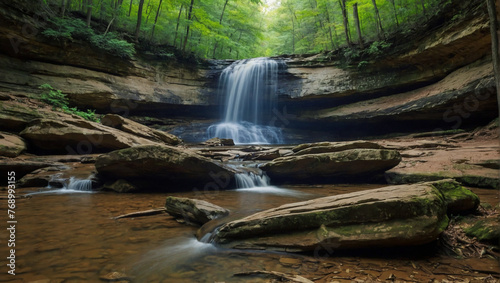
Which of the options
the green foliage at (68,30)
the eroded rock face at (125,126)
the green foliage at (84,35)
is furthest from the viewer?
the green foliage at (84,35)

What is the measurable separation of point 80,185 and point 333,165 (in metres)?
6.86

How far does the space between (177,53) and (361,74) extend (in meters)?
13.3

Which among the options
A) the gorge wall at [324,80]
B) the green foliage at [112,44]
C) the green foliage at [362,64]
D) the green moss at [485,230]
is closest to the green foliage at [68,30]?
the green foliage at [112,44]

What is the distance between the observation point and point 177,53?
18078mm

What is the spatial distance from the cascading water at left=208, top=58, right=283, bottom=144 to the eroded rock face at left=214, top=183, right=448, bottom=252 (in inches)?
576

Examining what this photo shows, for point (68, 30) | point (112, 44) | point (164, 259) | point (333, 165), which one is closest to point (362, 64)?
point (333, 165)

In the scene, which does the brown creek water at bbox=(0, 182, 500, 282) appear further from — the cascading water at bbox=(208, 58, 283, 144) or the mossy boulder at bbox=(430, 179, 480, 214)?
the cascading water at bbox=(208, 58, 283, 144)

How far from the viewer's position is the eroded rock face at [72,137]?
26.9 feet

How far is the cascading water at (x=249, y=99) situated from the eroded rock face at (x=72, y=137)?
8969 millimetres

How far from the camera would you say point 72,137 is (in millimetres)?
8461

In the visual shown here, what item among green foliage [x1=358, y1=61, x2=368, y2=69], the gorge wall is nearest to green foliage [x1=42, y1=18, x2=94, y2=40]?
the gorge wall

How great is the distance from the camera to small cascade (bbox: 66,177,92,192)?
615 cm

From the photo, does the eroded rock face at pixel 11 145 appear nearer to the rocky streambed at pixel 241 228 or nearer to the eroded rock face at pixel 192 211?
the rocky streambed at pixel 241 228

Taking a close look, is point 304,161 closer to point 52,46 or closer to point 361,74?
point 361,74
